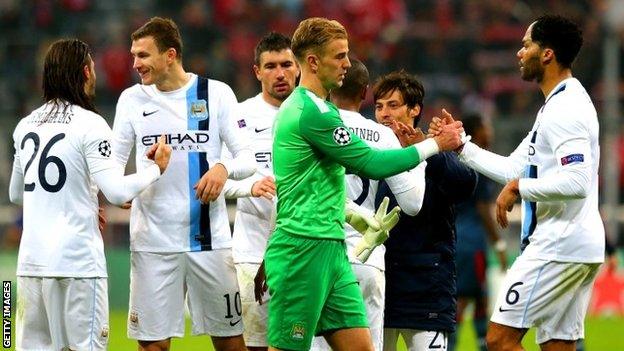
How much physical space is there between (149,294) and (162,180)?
0.74 meters

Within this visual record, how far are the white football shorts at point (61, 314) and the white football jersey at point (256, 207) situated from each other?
1172 millimetres

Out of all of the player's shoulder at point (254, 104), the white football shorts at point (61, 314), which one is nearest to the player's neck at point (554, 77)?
the player's shoulder at point (254, 104)

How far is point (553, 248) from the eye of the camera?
7.83 meters

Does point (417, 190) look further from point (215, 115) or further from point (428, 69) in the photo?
point (428, 69)

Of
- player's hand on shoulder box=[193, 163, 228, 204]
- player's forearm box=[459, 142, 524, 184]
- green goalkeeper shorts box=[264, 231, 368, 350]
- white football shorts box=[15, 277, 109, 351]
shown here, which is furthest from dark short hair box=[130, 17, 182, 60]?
player's forearm box=[459, 142, 524, 184]

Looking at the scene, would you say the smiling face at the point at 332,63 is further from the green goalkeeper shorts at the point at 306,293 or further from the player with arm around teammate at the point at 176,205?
the player with arm around teammate at the point at 176,205

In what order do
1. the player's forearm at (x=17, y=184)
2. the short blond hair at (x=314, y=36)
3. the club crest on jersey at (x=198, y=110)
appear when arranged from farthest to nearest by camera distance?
the club crest on jersey at (x=198, y=110), the player's forearm at (x=17, y=184), the short blond hair at (x=314, y=36)

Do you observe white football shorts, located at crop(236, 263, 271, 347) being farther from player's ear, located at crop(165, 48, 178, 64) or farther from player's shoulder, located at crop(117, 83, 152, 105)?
player's ear, located at crop(165, 48, 178, 64)

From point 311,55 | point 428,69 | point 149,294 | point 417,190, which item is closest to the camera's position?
point 311,55

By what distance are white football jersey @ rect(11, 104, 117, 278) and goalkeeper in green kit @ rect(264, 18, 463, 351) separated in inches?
46.5

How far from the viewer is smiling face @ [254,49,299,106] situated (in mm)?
8500

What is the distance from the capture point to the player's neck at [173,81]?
8141 mm

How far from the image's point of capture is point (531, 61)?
7.96 metres

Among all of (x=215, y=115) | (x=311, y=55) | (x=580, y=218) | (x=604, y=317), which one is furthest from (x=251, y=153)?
(x=604, y=317)
